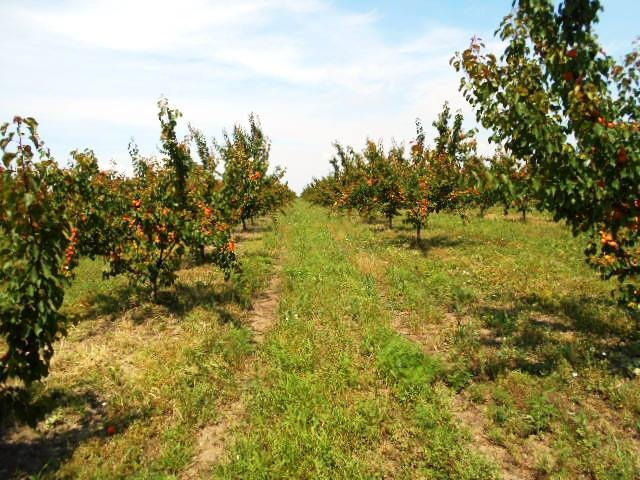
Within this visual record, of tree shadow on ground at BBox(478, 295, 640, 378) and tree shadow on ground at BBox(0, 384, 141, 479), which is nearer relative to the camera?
tree shadow on ground at BBox(0, 384, 141, 479)

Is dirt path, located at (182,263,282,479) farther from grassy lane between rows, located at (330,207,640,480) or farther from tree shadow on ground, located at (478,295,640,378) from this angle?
tree shadow on ground, located at (478,295,640,378)

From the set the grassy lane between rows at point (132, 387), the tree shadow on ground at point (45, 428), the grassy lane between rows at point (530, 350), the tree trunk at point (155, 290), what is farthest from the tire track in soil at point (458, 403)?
the tree trunk at point (155, 290)

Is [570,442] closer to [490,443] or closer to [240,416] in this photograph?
[490,443]

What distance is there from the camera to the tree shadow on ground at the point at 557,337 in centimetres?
645

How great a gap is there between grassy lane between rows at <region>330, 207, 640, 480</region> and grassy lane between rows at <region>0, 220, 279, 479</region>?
3.67m

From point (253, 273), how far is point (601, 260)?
928 centimetres

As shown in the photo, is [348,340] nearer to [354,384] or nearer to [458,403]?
[354,384]

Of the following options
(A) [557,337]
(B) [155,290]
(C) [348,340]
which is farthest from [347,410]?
(B) [155,290]

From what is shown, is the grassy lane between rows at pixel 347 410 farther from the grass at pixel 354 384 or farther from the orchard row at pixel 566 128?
the orchard row at pixel 566 128

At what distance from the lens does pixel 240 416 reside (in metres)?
5.69

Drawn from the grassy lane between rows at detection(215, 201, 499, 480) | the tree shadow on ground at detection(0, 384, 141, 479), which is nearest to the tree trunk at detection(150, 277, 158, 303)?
the grassy lane between rows at detection(215, 201, 499, 480)

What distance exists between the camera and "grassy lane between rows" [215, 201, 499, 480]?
4.55 meters

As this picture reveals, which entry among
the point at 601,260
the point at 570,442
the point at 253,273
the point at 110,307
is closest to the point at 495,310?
the point at 601,260

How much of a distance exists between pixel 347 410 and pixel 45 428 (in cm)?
405
